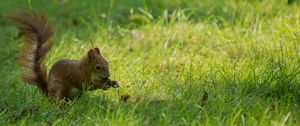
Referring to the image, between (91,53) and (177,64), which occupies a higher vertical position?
(91,53)

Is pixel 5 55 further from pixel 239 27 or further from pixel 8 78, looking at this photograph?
pixel 239 27

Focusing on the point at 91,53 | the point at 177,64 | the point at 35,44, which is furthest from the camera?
the point at 177,64

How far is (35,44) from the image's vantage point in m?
4.47

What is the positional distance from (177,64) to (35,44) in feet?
4.39

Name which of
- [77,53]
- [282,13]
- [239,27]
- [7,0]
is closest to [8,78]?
[77,53]

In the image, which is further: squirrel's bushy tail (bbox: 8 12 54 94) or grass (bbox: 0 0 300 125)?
squirrel's bushy tail (bbox: 8 12 54 94)

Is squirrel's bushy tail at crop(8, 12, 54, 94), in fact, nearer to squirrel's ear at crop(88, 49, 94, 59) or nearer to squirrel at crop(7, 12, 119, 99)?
squirrel at crop(7, 12, 119, 99)

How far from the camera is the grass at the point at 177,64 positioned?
13.0 ft

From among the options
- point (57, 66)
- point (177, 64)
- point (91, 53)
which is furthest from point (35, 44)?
point (177, 64)

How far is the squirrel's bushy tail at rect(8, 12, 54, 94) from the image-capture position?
14.4 ft

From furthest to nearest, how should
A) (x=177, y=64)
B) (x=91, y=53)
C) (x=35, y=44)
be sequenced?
(x=177, y=64), (x=35, y=44), (x=91, y=53)

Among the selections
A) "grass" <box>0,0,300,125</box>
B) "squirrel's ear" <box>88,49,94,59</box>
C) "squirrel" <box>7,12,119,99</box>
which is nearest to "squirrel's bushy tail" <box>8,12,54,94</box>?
"squirrel" <box>7,12,119,99</box>

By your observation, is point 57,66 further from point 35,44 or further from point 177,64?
point 177,64

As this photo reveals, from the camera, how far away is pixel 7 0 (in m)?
8.57
